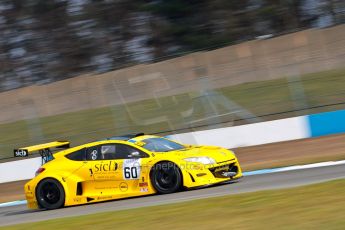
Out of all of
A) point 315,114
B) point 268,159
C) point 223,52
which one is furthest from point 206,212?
point 223,52

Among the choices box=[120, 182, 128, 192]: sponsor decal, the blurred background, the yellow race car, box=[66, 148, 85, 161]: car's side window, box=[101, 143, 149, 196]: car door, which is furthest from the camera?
the blurred background

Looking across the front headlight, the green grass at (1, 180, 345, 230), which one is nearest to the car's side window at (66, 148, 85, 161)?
the front headlight

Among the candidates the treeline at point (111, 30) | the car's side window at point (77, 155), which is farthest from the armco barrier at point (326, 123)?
the treeline at point (111, 30)

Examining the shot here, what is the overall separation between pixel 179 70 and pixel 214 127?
2.09 meters

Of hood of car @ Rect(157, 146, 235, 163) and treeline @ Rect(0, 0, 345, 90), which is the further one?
treeline @ Rect(0, 0, 345, 90)

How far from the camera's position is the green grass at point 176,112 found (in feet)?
64.3

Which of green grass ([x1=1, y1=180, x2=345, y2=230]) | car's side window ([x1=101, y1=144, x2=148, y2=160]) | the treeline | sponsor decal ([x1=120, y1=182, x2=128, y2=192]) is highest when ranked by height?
the treeline

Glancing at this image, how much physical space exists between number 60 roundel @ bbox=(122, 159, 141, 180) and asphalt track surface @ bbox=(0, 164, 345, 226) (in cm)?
41

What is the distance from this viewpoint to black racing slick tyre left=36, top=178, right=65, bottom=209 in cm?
1396

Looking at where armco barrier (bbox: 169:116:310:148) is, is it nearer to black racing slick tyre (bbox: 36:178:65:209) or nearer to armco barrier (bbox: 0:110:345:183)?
armco barrier (bbox: 0:110:345:183)

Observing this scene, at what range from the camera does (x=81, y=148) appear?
14.2 metres

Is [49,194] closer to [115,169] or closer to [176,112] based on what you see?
[115,169]

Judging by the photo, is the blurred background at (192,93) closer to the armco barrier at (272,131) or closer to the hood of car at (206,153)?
the armco barrier at (272,131)

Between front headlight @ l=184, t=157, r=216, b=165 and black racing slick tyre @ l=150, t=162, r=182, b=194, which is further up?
front headlight @ l=184, t=157, r=216, b=165
